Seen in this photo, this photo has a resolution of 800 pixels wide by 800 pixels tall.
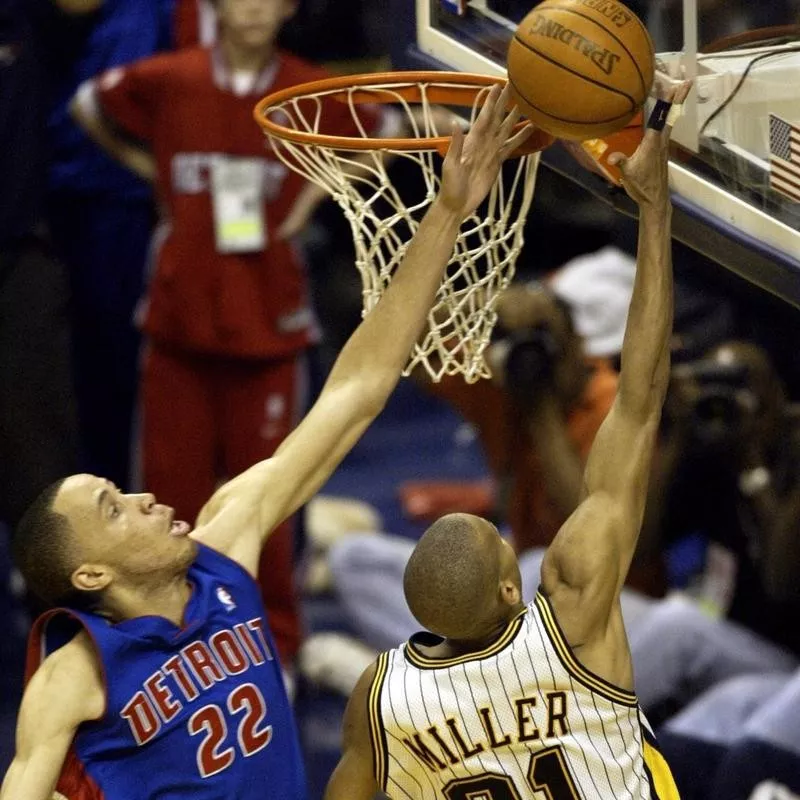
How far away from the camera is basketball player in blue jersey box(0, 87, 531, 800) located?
359cm

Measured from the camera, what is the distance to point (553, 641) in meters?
3.46

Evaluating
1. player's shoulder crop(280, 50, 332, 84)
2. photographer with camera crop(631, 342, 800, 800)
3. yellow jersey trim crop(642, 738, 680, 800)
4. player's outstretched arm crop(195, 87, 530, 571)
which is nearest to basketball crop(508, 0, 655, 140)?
player's outstretched arm crop(195, 87, 530, 571)

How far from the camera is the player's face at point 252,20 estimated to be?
225 inches

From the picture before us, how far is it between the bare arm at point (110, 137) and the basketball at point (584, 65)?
277 cm

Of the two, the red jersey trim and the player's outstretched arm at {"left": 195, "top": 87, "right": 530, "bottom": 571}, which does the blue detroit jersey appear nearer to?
the red jersey trim

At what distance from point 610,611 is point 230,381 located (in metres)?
2.63

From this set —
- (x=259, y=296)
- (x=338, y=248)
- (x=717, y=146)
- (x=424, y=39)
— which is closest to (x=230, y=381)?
(x=259, y=296)

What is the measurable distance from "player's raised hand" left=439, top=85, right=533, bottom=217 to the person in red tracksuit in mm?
2142

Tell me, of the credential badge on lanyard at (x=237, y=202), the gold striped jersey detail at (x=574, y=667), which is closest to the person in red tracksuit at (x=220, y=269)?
the credential badge on lanyard at (x=237, y=202)

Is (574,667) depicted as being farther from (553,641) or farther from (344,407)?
(344,407)

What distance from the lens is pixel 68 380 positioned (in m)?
5.51

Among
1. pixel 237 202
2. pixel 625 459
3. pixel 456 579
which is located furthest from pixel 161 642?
pixel 237 202

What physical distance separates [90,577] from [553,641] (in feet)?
2.95

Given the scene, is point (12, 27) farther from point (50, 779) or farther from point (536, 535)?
point (50, 779)
